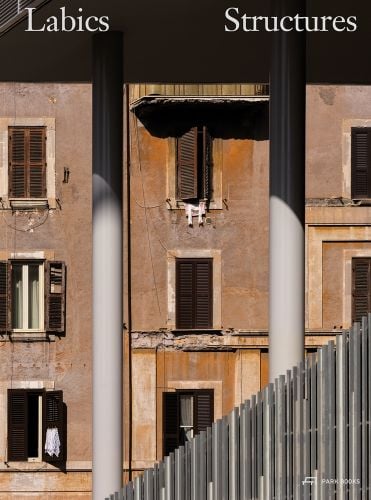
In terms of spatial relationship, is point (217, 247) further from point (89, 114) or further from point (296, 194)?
point (296, 194)

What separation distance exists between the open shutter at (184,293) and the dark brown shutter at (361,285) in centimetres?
384

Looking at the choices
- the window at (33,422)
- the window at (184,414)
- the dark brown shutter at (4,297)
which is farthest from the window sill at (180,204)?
the window at (33,422)

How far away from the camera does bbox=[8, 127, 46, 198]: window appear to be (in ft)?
107

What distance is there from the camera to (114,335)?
1677 cm

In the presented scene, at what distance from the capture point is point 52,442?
32062mm

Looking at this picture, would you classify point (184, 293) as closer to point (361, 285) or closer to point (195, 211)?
point (195, 211)

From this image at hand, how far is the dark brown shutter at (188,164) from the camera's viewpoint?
107 ft

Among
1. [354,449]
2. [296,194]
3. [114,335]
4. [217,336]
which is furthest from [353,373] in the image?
[217,336]

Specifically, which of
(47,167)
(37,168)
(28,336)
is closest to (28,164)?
(37,168)

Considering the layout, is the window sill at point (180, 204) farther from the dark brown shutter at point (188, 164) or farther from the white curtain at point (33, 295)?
the white curtain at point (33, 295)

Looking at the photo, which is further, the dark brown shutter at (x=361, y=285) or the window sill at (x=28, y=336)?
the dark brown shutter at (x=361, y=285)

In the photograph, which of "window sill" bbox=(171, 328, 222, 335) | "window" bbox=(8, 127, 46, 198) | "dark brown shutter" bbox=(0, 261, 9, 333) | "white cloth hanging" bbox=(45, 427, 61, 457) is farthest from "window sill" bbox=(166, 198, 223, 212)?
"white cloth hanging" bbox=(45, 427, 61, 457)

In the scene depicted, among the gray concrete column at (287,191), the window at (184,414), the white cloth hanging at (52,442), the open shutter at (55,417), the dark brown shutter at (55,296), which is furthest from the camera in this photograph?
the window at (184,414)

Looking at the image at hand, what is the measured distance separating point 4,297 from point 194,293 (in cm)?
447
